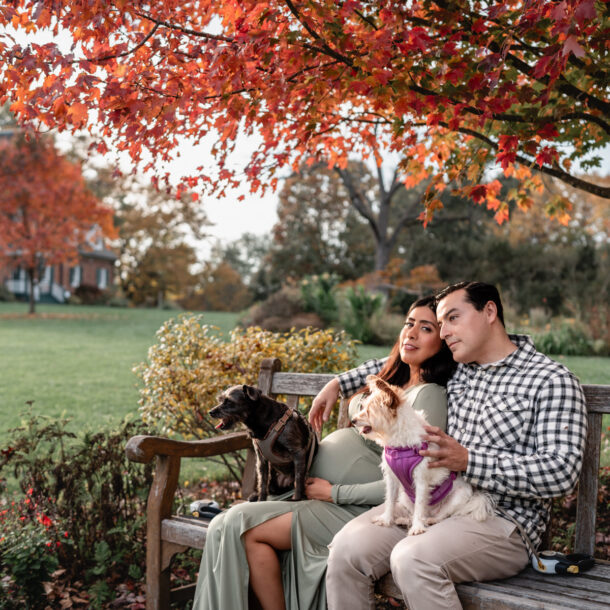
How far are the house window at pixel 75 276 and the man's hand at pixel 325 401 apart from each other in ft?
154

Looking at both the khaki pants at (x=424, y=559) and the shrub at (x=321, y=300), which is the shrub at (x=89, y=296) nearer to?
the shrub at (x=321, y=300)

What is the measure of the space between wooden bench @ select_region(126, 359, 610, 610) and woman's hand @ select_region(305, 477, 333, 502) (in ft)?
1.87

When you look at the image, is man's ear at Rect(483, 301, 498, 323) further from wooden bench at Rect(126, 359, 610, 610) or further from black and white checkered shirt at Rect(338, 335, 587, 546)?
wooden bench at Rect(126, 359, 610, 610)

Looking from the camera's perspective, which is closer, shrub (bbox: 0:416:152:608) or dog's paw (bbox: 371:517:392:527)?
dog's paw (bbox: 371:517:392:527)

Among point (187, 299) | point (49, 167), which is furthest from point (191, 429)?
point (187, 299)

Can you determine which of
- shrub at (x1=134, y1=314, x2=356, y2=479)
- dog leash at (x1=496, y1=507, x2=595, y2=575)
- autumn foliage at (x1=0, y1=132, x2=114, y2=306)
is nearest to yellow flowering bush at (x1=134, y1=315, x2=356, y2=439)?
shrub at (x1=134, y1=314, x2=356, y2=479)

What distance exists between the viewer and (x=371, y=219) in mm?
25125

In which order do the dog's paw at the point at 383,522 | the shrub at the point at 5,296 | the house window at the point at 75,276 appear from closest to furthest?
the dog's paw at the point at 383,522 < the shrub at the point at 5,296 < the house window at the point at 75,276

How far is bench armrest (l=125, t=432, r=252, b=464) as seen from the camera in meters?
3.48

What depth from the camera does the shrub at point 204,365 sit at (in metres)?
5.48

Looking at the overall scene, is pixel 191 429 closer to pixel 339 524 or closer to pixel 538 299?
pixel 339 524

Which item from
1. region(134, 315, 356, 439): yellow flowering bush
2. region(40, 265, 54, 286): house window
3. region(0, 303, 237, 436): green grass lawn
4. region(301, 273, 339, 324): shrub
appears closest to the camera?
region(134, 315, 356, 439): yellow flowering bush

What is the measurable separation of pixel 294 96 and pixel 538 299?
89.7 feet

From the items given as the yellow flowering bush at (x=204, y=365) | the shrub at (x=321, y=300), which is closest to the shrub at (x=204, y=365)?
the yellow flowering bush at (x=204, y=365)
